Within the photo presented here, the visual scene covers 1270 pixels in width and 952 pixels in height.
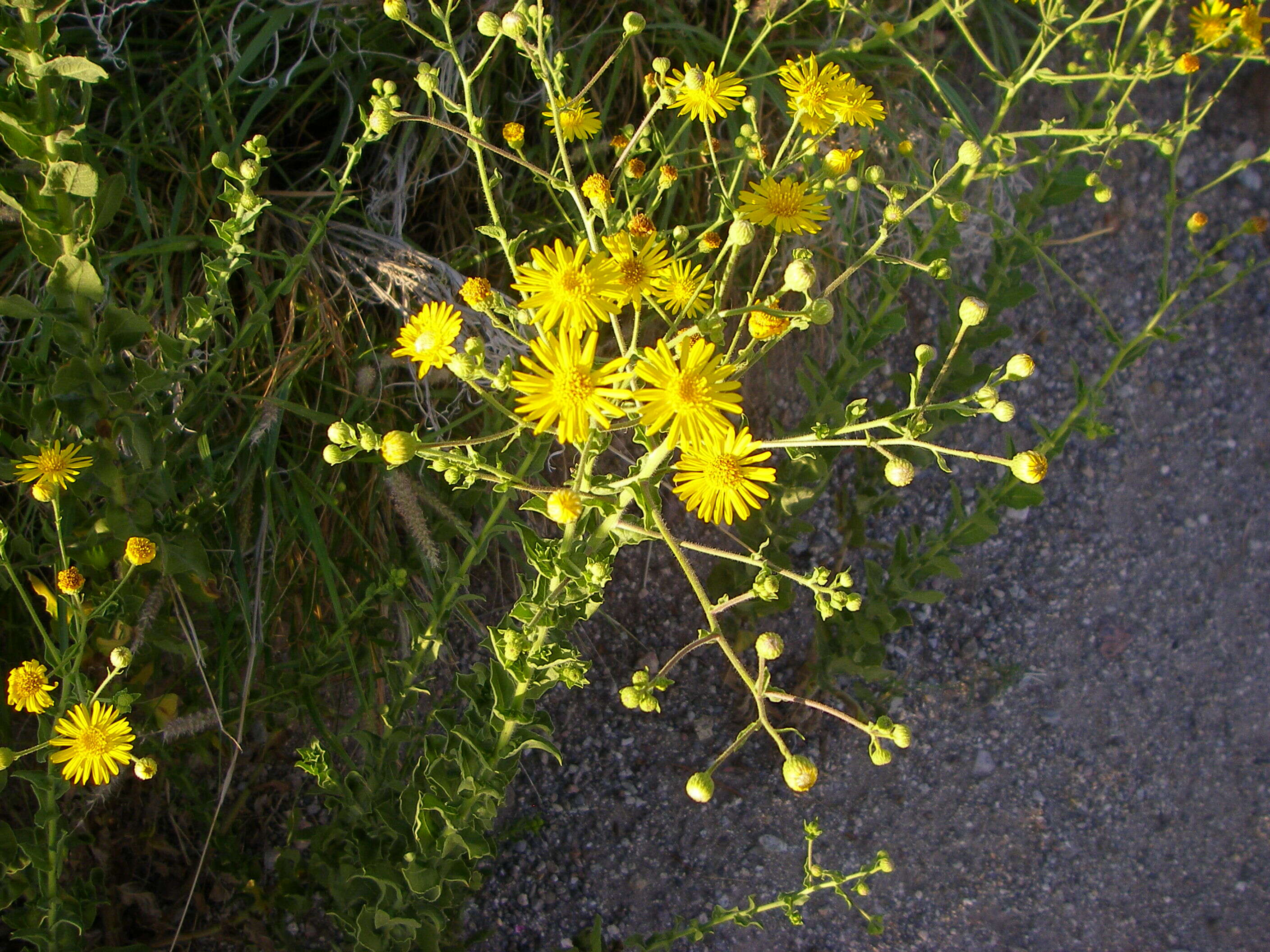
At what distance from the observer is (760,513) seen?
2656 mm

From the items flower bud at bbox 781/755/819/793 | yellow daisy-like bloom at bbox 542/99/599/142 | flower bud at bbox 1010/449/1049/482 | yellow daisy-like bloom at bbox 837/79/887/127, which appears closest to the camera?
flower bud at bbox 781/755/819/793

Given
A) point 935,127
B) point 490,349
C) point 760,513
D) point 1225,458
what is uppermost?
point 935,127

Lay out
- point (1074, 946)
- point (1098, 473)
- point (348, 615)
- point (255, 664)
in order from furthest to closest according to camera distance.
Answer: point (1098, 473)
point (1074, 946)
point (255, 664)
point (348, 615)

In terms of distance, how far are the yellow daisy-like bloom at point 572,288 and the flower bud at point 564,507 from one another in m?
0.25

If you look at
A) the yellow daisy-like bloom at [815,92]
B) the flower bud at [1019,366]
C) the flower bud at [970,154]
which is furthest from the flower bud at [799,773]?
the flower bud at [970,154]

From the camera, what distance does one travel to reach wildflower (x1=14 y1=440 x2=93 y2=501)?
186 centimetres

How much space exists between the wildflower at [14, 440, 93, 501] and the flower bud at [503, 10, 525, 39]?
118 centimetres

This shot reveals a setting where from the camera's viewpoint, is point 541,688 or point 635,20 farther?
point 635,20

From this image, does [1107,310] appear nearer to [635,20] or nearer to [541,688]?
[635,20]

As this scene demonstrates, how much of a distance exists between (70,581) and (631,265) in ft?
4.11

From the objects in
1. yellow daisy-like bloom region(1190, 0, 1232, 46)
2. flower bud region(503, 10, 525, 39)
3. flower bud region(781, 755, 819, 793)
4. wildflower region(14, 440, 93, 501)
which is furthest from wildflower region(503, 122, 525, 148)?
yellow daisy-like bloom region(1190, 0, 1232, 46)

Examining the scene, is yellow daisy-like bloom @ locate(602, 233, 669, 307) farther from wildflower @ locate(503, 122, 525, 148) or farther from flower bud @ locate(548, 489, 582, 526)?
wildflower @ locate(503, 122, 525, 148)

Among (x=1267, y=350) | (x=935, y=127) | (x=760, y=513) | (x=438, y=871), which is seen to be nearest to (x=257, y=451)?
(x=438, y=871)

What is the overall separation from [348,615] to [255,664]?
0.47 meters
